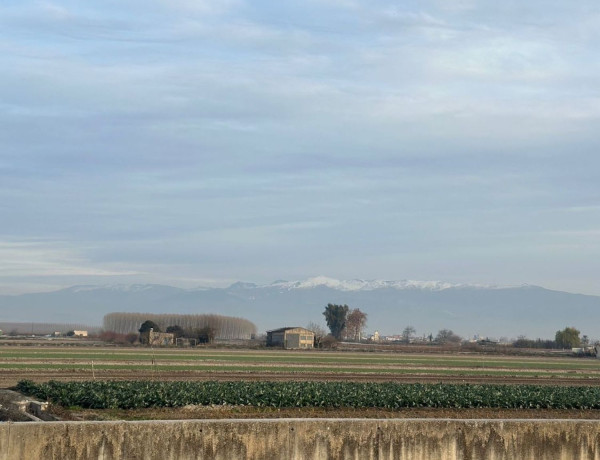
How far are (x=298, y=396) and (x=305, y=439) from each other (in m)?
A: 8.37

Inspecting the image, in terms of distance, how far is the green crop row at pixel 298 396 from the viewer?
24078mm

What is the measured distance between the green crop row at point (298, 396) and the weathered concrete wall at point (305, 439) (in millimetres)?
7389

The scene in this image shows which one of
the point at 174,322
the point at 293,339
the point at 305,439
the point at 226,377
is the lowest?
the point at 226,377

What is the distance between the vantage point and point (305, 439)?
1669 centimetres

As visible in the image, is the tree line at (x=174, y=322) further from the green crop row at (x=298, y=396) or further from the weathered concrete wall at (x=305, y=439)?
the weathered concrete wall at (x=305, y=439)

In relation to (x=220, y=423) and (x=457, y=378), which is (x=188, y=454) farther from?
→ (x=457, y=378)

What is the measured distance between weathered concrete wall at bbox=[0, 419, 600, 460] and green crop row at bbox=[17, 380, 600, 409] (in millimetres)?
7389

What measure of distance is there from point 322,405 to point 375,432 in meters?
7.68

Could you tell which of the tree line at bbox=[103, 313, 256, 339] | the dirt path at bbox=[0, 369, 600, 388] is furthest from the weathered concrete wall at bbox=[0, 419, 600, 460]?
the tree line at bbox=[103, 313, 256, 339]

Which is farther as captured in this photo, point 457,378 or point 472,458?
point 457,378

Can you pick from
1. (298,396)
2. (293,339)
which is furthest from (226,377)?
(293,339)

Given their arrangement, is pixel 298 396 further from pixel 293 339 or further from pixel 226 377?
pixel 293 339

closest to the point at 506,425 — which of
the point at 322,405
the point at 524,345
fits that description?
the point at 322,405

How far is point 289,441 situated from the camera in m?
16.6
